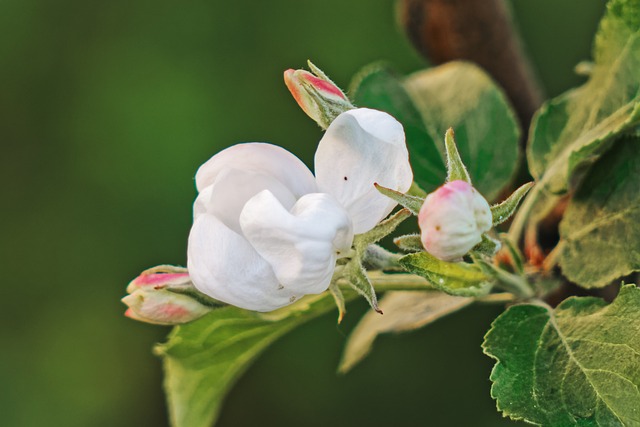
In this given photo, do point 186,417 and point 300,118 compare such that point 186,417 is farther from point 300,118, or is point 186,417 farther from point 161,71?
point 161,71


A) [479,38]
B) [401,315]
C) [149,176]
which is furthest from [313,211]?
[149,176]

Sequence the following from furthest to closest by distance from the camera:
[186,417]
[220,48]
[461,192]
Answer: [220,48]
[186,417]
[461,192]

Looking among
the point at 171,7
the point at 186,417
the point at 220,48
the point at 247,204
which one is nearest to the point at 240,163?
the point at 247,204

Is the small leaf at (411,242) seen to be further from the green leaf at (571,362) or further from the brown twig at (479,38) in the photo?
the brown twig at (479,38)

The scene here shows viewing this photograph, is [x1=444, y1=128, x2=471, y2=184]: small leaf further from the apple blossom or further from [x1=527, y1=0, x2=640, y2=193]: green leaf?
[x1=527, y1=0, x2=640, y2=193]: green leaf

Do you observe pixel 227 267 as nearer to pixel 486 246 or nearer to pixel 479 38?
pixel 486 246

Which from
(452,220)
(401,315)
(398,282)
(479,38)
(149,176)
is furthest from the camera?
(149,176)

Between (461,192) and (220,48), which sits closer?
(461,192)
